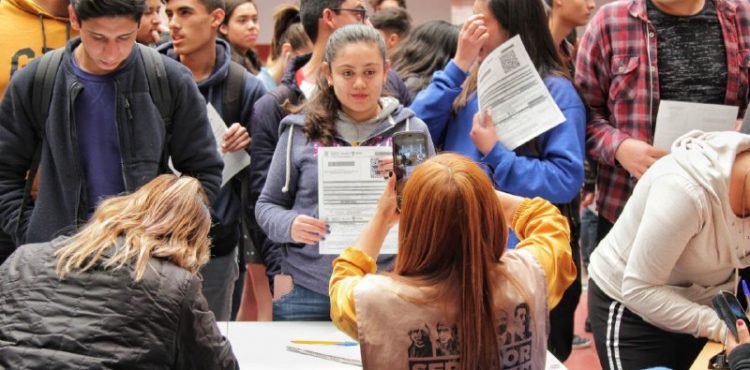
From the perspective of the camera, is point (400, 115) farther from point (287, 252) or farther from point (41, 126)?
point (41, 126)

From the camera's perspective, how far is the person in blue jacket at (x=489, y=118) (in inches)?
130

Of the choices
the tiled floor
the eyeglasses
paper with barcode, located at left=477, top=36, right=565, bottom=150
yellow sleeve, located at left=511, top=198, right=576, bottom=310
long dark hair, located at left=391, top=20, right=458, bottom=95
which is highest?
the eyeglasses

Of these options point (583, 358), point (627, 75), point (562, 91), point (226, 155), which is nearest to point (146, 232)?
point (226, 155)

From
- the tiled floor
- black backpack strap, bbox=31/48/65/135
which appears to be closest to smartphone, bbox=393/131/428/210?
black backpack strap, bbox=31/48/65/135

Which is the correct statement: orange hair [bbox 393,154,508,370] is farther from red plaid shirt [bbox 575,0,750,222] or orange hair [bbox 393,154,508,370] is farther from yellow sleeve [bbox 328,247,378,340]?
red plaid shirt [bbox 575,0,750,222]

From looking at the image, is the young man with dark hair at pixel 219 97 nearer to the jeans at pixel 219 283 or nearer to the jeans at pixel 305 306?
the jeans at pixel 219 283

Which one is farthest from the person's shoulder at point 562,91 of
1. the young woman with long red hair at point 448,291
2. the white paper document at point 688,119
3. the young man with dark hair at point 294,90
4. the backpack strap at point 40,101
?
the backpack strap at point 40,101

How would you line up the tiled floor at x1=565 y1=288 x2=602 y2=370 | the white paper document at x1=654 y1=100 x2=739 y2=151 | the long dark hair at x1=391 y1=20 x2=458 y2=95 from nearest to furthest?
1. the white paper document at x1=654 y1=100 x2=739 y2=151
2. the long dark hair at x1=391 y1=20 x2=458 y2=95
3. the tiled floor at x1=565 y1=288 x2=602 y2=370

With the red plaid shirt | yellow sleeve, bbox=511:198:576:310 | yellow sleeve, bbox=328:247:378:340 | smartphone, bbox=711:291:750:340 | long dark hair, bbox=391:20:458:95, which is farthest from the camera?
Answer: long dark hair, bbox=391:20:458:95

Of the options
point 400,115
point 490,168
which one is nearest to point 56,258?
point 400,115

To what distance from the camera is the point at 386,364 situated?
207cm

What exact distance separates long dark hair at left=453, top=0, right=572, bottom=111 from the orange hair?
1501 millimetres

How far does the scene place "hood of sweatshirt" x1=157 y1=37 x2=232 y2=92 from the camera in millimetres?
3881

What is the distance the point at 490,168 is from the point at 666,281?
72cm
